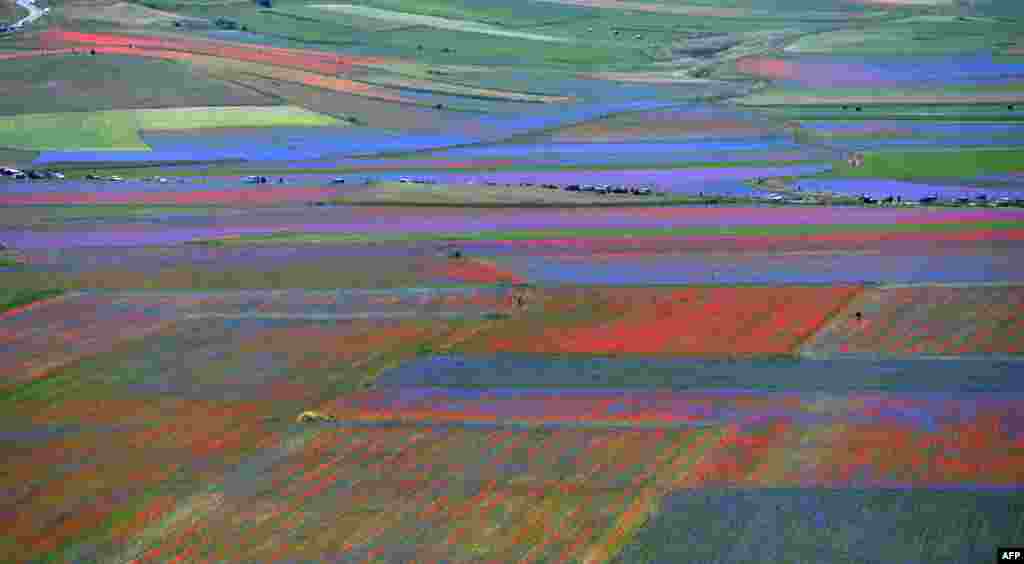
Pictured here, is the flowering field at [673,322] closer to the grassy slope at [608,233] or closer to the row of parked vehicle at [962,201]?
the grassy slope at [608,233]

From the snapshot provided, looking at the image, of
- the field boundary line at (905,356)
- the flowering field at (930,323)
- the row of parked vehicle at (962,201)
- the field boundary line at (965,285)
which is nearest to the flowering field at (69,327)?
the field boundary line at (905,356)

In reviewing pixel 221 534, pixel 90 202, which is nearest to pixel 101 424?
pixel 221 534

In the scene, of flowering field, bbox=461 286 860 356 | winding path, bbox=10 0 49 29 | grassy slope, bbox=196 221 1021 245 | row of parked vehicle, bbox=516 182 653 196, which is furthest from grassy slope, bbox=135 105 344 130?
flowering field, bbox=461 286 860 356

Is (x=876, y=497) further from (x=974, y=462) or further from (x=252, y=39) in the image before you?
(x=252, y=39)

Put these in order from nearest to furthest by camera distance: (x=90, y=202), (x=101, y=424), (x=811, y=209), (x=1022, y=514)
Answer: (x=1022, y=514) < (x=101, y=424) < (x=811, y=209) < (x=90, y=202)

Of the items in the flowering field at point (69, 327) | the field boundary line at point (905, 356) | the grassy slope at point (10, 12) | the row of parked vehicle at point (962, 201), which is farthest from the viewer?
the grassy slope at point (10, 12)

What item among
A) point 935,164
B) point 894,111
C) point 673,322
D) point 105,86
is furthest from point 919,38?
point 673,322
